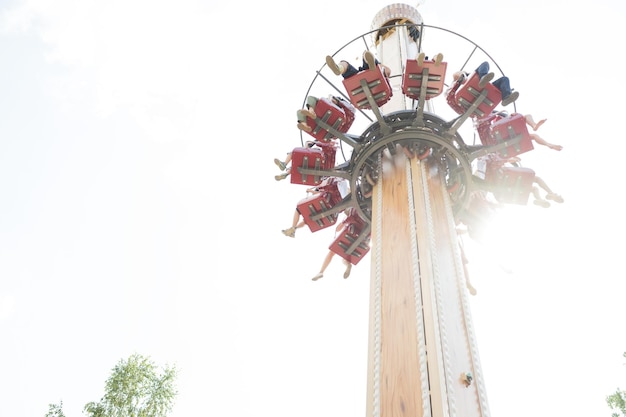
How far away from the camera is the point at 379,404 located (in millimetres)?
4461

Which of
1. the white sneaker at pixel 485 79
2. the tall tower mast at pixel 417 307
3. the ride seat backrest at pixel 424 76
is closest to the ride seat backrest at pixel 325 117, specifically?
the tall tower mast at pixel 417 307

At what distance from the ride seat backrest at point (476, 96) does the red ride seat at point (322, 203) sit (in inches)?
94.9

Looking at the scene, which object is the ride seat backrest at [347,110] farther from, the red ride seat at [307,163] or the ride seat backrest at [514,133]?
the ride seat backrest at [514,133]

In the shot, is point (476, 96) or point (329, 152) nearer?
point (476, 96)

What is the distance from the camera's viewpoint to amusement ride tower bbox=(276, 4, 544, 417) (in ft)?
14.8

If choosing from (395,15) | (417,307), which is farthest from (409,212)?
(395,15)

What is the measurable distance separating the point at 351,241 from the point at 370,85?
298 cm

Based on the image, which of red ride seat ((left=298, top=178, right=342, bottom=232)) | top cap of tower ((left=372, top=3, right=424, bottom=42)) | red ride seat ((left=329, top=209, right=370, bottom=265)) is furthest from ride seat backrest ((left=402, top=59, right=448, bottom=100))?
top cap of tower ((left=372, top=3, right=424, bottom=42))

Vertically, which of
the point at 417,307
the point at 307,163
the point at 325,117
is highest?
the point at 325,117

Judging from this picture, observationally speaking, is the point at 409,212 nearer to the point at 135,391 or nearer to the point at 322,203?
the point at 322,203

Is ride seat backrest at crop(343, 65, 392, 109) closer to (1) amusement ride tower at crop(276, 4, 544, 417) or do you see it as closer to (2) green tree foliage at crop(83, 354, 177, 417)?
(1) amusement ride tower at crop(276, 4, 544, 417)

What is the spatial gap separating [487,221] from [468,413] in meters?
5.43

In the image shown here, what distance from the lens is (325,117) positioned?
759 centimetres

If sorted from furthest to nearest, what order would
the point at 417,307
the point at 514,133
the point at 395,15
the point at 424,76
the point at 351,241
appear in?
the point at 395,15 → the point at 351,241 → the point at 514,133 → the point at 424,76 → the point at 417,307
